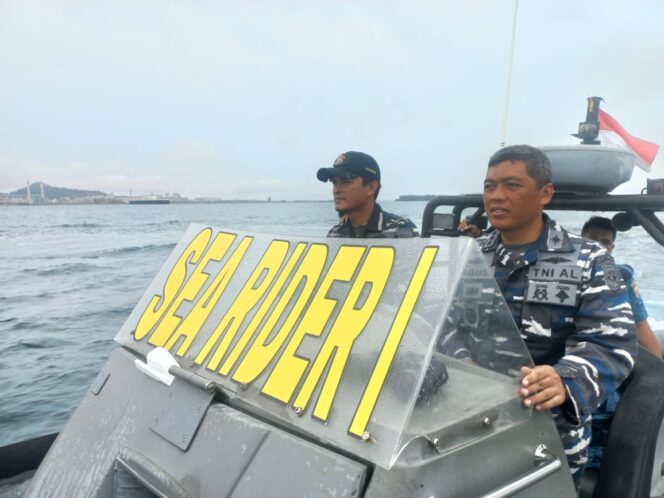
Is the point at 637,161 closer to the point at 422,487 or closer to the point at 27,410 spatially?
the point at 422,487

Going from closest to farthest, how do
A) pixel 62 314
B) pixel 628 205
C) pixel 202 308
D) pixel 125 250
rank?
pixel 202 308, pixel 628 205, pixel 62 314, pixel 125 250

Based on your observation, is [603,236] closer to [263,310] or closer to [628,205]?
[628,205]

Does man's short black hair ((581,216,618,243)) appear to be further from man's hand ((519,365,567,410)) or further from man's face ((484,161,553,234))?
man's hand ((519,365,567,410))

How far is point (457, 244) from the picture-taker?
1295 mm

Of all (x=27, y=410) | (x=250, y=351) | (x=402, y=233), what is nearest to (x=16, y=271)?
(x=27, y=410)

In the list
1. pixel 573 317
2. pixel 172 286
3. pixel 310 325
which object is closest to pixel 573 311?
pixel 573 317

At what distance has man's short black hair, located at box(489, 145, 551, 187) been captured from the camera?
6.13 feet

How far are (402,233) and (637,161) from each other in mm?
1447

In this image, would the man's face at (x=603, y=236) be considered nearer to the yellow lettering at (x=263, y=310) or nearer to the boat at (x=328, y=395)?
the boat at (x=328, y=395)

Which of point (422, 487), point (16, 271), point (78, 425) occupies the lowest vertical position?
point (16, 271)

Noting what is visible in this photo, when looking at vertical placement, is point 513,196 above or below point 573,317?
above

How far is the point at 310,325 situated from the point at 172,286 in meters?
0.85

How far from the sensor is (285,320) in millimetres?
1490

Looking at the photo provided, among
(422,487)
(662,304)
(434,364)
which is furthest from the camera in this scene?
(662,304)
